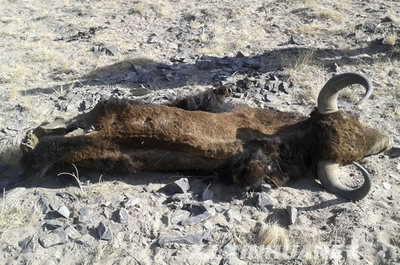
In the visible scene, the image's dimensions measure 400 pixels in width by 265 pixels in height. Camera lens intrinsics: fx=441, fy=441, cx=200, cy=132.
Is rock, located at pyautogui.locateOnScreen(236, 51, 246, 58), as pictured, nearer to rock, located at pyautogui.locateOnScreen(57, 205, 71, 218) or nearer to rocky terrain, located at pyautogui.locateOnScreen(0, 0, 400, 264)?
rocky terrain, located at pyautogui.locateOnScreen(0, 0, 400, 264)

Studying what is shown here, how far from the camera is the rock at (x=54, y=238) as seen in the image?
4.36 m

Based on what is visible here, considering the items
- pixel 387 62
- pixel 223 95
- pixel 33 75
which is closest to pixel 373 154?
pixel 223 95

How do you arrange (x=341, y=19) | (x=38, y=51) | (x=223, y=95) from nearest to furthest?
(x=223, y=95) < (x=38, y=51) < (x=341, y=19)

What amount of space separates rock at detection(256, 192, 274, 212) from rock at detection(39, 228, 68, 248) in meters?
2.10

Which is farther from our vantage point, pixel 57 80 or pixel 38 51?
pixel 38 51

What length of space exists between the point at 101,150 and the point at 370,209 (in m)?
3.07

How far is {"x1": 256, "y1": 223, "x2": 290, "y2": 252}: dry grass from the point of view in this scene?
444cm

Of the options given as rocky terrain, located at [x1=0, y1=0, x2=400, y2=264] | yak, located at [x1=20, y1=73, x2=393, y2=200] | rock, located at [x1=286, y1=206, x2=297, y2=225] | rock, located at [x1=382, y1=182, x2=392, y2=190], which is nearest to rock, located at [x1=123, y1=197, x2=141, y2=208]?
rocky terrain, located at [x1=0, y1=0, x2=400, y2=264]

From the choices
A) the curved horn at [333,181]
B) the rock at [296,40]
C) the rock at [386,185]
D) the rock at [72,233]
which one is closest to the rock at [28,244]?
the rock at [72,233]

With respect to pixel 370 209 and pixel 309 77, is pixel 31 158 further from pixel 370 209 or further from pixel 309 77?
pixel 309 77

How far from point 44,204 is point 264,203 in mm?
2448

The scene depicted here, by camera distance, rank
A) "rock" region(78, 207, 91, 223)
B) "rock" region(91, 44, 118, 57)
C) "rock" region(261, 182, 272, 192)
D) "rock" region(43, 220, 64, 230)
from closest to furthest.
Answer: "rock" region(43, 220, 64, 230), "rock" region(78, 207, 91, 223), "rock" region(261, 182, 272, 192), "rock" region(91, 44, 118, 57)

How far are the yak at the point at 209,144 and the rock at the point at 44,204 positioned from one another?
34 centimetres

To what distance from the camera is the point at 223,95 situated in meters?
6.23
